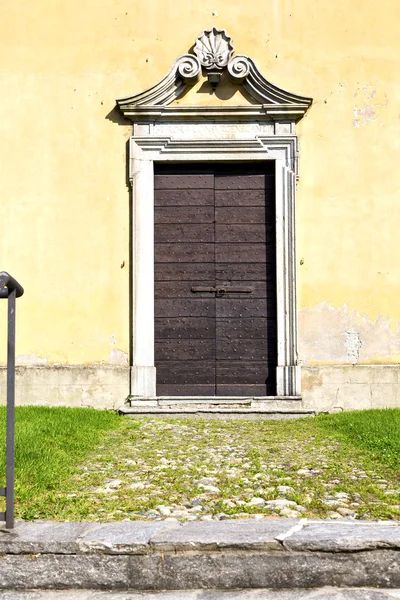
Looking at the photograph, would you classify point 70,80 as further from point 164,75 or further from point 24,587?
point 24,587

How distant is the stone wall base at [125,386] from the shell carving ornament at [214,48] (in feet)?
11.6

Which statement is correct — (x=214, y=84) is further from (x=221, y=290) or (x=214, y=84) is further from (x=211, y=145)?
(x=221, y=290)

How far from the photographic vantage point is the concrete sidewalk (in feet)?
10.1

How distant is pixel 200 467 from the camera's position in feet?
16.0

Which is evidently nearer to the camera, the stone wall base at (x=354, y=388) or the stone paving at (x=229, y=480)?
the stone paving at (x=229, y=480)

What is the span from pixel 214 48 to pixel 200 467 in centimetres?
527

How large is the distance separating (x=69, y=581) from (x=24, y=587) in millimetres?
192

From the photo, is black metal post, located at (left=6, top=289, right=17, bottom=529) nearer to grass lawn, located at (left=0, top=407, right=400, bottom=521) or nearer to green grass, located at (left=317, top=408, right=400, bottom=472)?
grass lawn, located at (left=0, top=407, right=400, bottom=521)

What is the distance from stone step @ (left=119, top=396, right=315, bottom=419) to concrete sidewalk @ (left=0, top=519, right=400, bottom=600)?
458cm

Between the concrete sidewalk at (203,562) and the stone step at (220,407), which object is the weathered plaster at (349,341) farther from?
the concrete sidewalk at (203,562)

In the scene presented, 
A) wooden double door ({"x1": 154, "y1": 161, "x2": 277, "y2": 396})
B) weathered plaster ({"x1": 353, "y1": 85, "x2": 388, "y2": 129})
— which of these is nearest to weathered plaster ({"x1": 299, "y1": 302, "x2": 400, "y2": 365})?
wooden double door ({"x1": 154, "y1": 161, "x2": 277, "y2": 396})

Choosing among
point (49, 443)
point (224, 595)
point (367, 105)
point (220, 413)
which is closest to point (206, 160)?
point (367, 105)

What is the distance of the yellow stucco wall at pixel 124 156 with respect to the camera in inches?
330

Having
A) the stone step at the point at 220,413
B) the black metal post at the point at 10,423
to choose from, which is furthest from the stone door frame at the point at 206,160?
the black metal post at the point at 10,423
